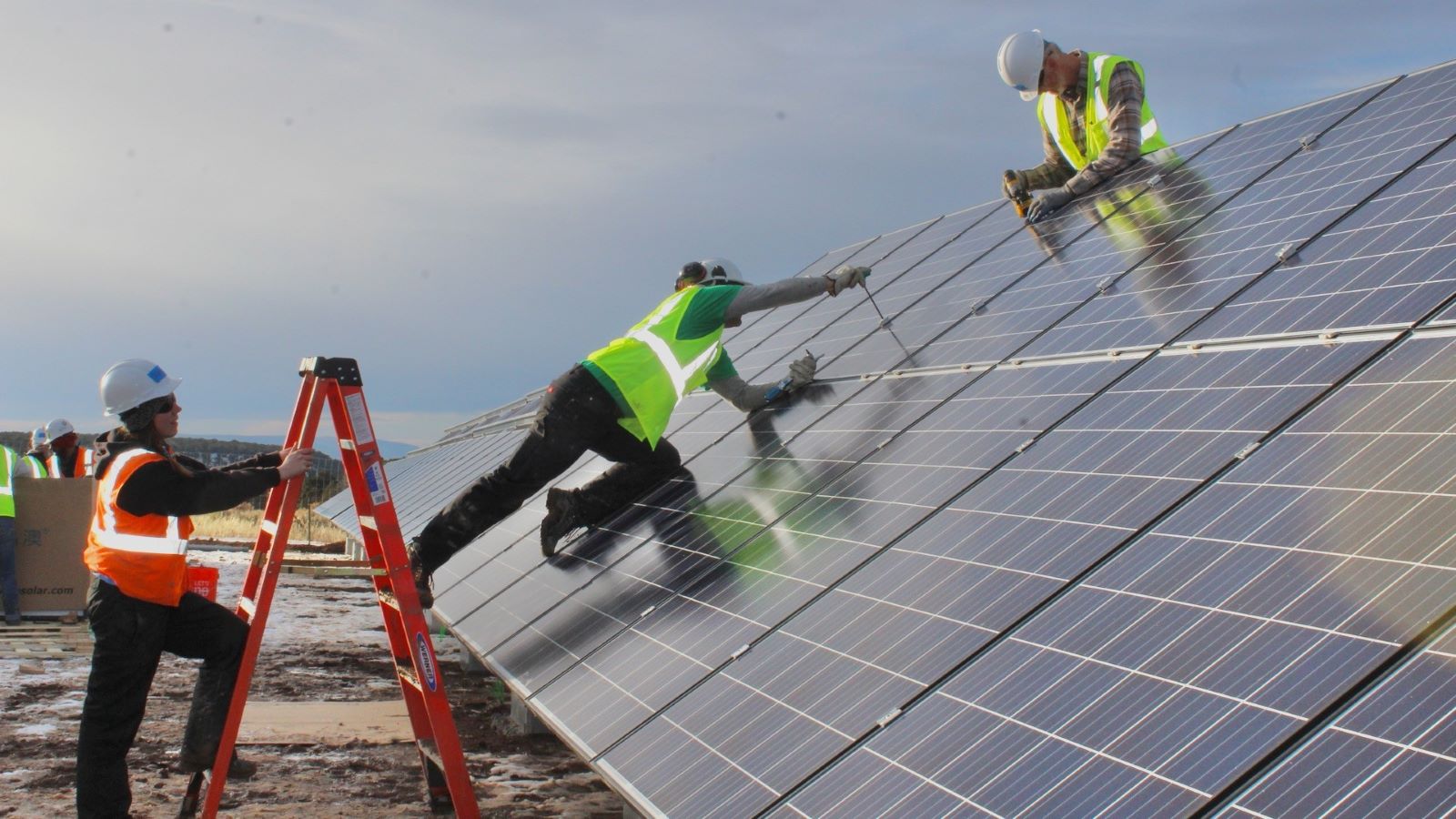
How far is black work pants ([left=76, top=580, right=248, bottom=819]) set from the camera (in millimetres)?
7270

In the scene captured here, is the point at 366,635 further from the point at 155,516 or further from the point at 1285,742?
the point at 1285,742

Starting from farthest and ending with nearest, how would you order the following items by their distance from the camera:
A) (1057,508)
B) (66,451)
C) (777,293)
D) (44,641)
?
(66,451) < (44,641) < (777,293) < (1057,508)

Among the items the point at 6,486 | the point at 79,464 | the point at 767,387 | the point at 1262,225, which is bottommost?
the point at 1262,225

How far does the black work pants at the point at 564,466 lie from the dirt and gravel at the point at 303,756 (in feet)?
5.13

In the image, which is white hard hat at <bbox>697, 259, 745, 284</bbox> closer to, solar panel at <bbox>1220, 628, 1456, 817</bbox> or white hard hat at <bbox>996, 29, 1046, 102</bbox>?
white hard hat at <bbox>996, 29, 1046, 102</bbox>

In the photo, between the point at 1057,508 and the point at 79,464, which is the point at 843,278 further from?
the point at 79,464

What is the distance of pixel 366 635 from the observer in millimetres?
16141

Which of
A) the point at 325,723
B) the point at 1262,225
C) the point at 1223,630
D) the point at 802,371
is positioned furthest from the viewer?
the point at 325,723

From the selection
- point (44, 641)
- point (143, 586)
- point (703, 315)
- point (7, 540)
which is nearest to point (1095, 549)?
point (703, 315)

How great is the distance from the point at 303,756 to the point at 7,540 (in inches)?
322

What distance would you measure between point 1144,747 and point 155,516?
19.9 feet

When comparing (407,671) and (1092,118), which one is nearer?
(407,671)

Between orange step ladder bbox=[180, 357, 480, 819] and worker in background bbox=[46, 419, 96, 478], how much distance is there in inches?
494

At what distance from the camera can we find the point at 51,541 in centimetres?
1625
